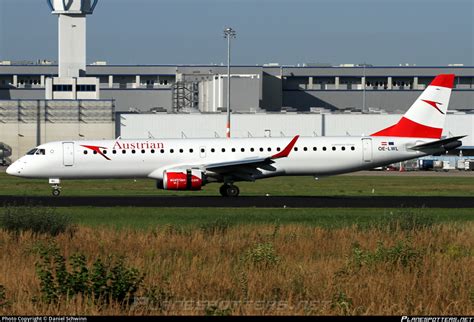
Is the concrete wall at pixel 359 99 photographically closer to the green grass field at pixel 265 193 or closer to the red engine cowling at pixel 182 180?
the green grass field at pixel 265 193

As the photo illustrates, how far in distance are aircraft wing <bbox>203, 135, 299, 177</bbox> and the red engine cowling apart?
50.5 inches

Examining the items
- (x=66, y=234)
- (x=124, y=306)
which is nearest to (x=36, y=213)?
(x=66, y=234)

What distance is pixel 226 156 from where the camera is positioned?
4866 centimetres

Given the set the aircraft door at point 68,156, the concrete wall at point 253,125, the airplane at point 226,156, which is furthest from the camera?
the concrete wall at point 253,125

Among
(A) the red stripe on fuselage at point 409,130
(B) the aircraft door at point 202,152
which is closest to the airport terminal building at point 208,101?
(A) the red stripe on fuselage at point 409,130

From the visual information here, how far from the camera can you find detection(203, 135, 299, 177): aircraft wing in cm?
4628

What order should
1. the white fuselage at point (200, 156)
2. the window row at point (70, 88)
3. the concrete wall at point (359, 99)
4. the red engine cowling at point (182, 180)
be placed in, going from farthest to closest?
1. the concrete wall at point (359, 99)
2. the window row at point (70, 88)
3. the white fuselage at point (200, 156)
4. the red engine cowling at point (182, 180)

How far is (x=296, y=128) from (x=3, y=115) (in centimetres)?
3117

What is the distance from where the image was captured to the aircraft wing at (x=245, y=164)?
46.3m

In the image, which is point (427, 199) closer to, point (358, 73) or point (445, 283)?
point (445, 283)

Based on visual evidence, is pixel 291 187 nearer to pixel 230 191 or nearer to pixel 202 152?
pixel 202 152

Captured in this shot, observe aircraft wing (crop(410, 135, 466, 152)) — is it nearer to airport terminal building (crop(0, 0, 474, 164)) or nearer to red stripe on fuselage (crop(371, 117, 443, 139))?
red stripe on fuselage (crop(371, 117, 443, 139))

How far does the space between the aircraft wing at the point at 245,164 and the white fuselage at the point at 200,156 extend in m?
0.53

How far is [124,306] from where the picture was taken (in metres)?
17.1
